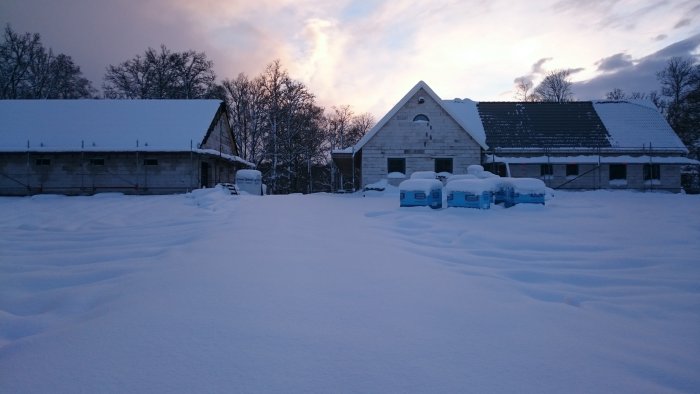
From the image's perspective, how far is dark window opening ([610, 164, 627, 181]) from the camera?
23156 mm

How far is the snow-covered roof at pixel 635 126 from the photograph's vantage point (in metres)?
23.3

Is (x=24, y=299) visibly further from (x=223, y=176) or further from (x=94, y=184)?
(x=223, y=176)

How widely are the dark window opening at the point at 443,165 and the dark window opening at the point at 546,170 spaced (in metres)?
6.06

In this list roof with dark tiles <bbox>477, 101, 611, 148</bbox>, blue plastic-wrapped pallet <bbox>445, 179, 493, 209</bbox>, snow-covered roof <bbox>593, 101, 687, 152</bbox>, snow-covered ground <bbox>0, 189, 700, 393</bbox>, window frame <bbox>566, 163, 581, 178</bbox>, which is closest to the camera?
snow-covered ground <bbox>0, 189, 700, 393</bbox>

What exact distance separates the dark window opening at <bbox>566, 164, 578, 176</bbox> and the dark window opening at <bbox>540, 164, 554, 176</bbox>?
3.29ft

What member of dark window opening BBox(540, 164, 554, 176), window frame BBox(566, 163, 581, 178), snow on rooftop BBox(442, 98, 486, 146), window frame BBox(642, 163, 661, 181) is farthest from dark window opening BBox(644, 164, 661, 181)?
snow on rooftop BBox(442, 98, 486, 146)

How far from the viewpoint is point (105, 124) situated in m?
22.3

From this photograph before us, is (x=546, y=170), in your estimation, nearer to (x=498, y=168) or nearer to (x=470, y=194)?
(x=498, y=168)

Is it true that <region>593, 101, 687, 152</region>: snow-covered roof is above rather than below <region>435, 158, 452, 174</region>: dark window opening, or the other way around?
above

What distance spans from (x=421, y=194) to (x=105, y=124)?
20316mm

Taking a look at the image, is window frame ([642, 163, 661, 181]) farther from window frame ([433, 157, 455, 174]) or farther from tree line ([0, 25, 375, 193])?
tree line ([0, 25, 375, 193])

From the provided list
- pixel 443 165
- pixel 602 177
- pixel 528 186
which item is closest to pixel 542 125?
pixel 602 177

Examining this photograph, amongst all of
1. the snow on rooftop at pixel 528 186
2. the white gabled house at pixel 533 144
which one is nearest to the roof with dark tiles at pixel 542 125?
the white gabled house at pixel 533 144

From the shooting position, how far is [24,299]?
3666 mm
